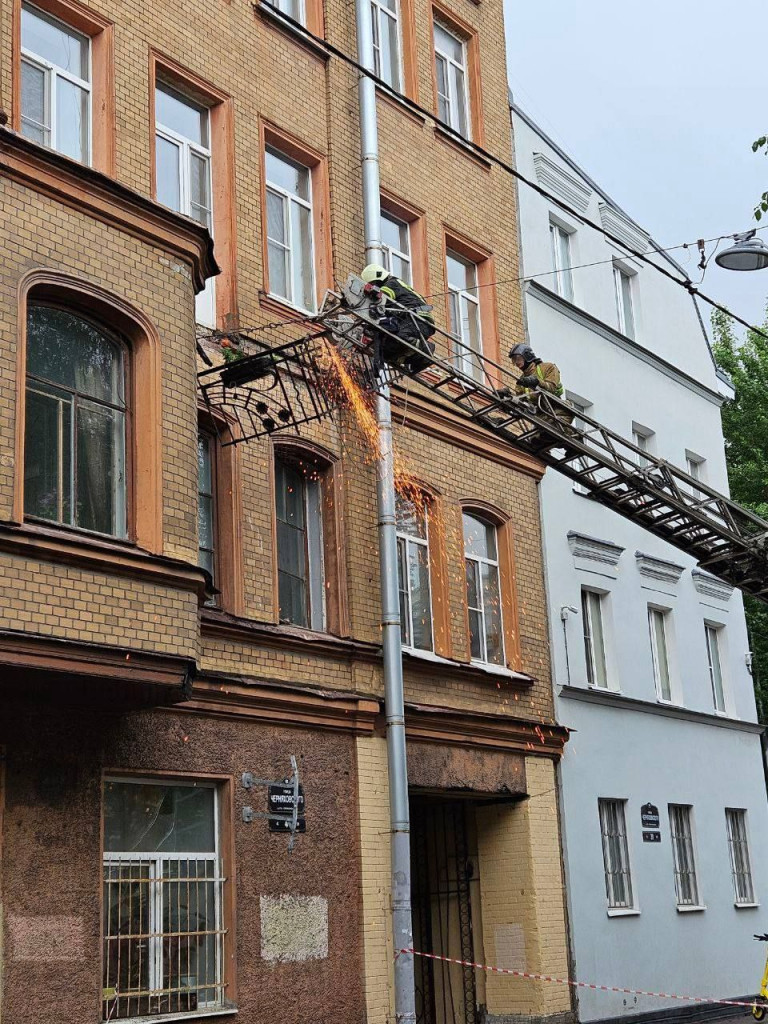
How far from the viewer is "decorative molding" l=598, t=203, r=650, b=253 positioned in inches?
957

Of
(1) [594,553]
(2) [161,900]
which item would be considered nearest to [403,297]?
(2) [161,900]

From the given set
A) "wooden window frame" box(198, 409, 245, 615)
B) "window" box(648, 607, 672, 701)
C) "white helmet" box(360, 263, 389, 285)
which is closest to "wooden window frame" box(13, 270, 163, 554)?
"wooden window frame" box(198, 409, 245, 615)

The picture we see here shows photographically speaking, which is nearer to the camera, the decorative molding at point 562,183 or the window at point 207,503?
the window at point 207,503

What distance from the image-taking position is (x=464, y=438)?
18.8 m

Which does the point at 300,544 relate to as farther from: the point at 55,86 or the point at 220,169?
the point at 55,86

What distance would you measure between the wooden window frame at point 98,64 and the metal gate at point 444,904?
9013 millimetres

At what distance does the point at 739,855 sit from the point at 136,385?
15322mm

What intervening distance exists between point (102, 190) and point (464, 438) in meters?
7.58

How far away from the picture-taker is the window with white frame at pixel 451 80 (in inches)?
814

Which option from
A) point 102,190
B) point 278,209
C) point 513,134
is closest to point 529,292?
point 513,134

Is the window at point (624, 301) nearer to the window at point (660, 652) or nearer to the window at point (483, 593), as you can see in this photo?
the window at point (660, 652)

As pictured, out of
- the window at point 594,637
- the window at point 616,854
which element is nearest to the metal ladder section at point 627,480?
the window at point 594,637

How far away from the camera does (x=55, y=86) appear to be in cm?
1387

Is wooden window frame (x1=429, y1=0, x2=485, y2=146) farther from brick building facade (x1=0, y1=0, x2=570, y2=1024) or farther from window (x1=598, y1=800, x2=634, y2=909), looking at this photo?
window (x1=598, y1=800, x2=634, y2=909)
